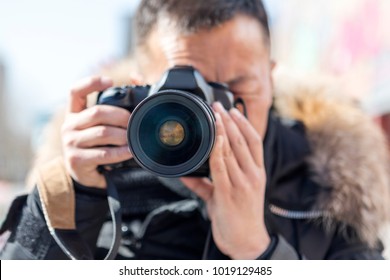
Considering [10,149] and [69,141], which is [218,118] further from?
[10,149]

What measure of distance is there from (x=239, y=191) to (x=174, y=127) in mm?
118

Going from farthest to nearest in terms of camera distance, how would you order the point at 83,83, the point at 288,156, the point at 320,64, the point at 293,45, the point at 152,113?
the point at 293,45, the point at 320,64, the point at 288,156, the point at 83,83, the point at 152,113

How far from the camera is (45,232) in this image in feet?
2.38

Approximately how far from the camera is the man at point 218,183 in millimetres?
720

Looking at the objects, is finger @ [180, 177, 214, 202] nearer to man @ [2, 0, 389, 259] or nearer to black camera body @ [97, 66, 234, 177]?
man @ [2, 0, 389, 259]

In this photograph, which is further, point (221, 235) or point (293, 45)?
point (293, 45)

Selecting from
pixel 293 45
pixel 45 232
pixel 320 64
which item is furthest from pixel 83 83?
pixel 293 45

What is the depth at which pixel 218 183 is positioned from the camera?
2.36 feet

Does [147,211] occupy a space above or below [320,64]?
above

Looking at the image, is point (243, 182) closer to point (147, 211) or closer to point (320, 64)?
point (147, 211)

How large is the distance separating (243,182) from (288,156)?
0.55 ft

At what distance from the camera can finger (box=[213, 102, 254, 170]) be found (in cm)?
70

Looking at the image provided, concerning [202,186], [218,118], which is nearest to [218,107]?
[218,118]

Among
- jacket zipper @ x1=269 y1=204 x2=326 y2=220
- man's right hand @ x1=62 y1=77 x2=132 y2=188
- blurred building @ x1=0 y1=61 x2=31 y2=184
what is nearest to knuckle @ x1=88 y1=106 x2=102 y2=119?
man's right hand @ x1=62 y1=77 x2=132 y2=188
